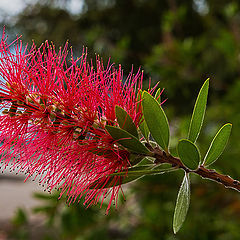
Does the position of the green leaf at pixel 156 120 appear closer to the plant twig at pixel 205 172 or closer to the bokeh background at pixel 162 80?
the plant twig at pixel 205 172

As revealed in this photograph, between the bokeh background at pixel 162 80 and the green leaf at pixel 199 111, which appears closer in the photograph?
the green leaf at pixel 199 111

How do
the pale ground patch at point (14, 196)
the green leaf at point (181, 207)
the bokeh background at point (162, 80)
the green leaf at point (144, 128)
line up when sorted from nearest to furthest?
1. the green leaf at point (181, 207)
2. the green leaf at point (144, 128)
3. the bokeh background at point (162, 80)
4. the pale ground patch at point (14, 196)

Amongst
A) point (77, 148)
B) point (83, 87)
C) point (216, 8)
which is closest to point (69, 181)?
point (77, 148)

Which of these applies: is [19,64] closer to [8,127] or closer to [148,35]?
[8,127]

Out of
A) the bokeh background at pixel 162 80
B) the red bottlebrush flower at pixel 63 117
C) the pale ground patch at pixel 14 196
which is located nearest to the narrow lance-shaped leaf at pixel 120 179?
the red bottlebrush flower at pixel 63 117

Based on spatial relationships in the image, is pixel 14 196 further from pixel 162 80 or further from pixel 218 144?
pixel 218 144

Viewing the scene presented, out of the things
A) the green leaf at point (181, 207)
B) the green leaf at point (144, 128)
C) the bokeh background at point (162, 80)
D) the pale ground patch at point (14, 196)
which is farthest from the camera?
the pale ground patch at point (14, 196)
